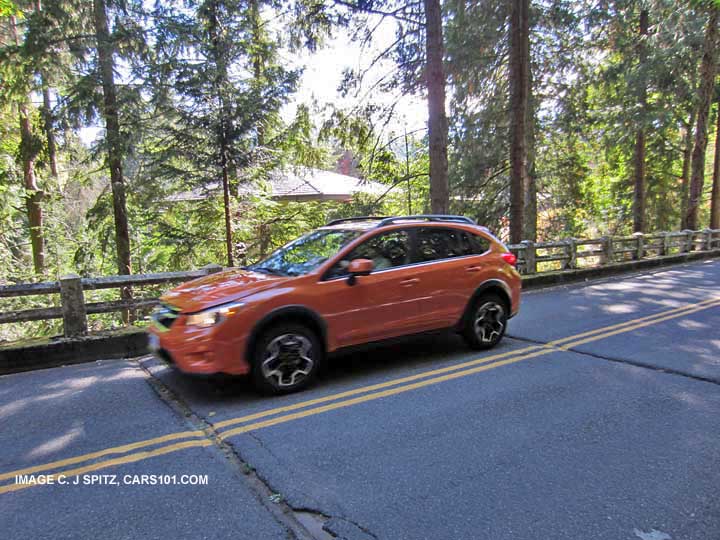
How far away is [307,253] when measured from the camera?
5.68 metres

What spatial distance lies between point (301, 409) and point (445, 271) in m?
2.55

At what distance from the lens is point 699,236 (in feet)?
64.6

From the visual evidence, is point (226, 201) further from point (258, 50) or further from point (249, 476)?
point (249, 476)

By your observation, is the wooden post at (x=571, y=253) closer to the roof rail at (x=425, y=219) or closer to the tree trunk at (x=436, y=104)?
the tree trunk at (x=436, y=104)

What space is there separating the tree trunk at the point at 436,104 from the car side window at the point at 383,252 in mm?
5781

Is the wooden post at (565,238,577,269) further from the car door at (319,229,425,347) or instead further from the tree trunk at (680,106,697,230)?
the tree trunk at (680,106,697,230)

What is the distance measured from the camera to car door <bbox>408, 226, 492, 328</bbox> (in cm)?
579

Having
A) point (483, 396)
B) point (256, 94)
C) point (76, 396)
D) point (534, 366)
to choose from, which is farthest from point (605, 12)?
point (76, 396)

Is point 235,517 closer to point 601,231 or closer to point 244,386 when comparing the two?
point 244,386

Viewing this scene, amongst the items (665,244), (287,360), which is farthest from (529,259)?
(287,360)

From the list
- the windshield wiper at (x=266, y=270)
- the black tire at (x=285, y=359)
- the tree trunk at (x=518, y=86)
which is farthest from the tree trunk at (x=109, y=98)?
the tree trunk at (x=518, y=86)

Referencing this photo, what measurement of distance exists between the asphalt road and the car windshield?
4.34 ft

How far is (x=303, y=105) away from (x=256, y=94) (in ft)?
6.19

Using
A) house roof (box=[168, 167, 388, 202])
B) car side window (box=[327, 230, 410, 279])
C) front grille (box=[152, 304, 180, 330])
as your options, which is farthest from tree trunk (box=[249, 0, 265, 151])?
front grille (box=[152, 304, 180, 330])
